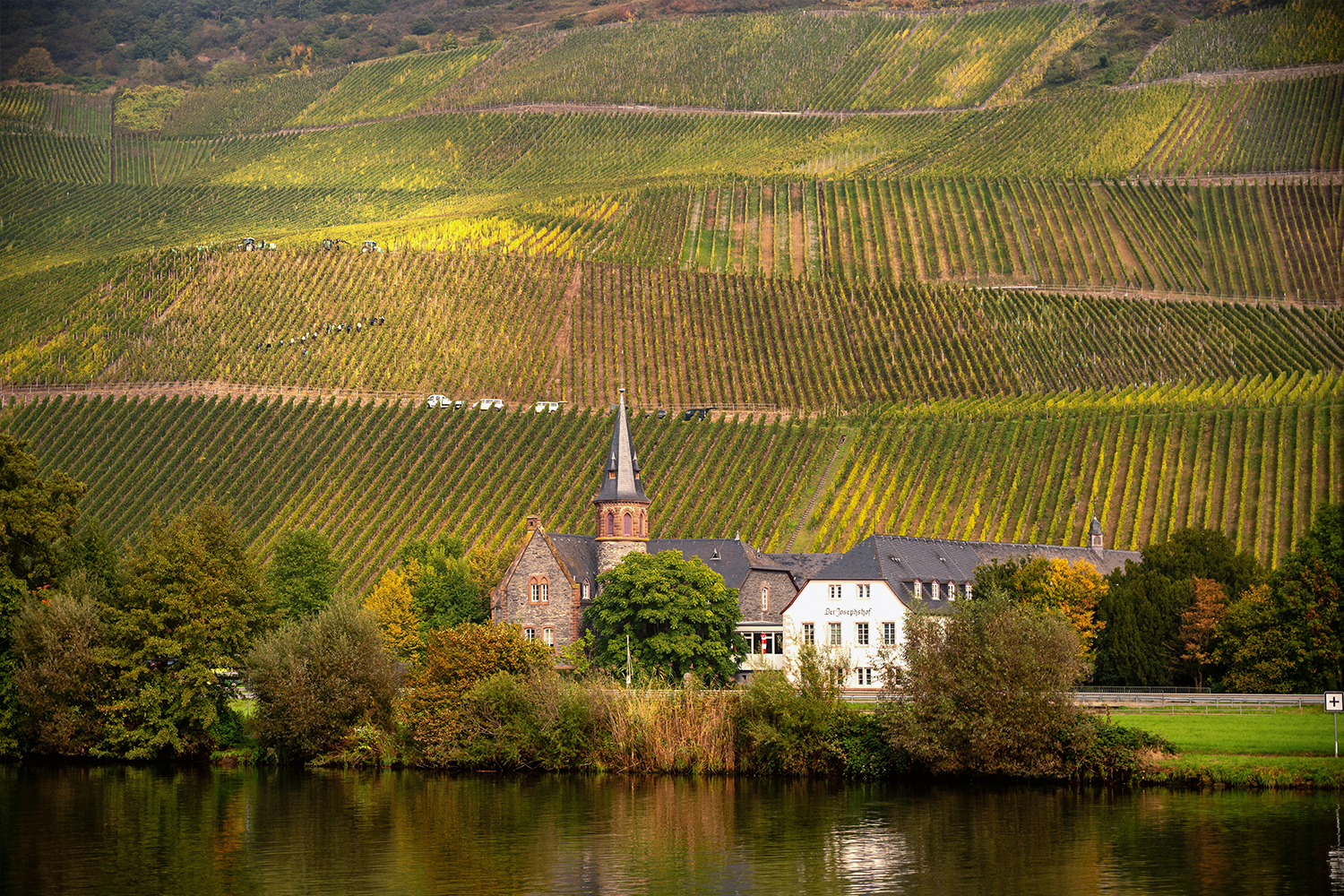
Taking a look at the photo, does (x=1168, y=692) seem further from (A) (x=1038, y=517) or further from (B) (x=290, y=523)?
(B) (x=290, y=523)

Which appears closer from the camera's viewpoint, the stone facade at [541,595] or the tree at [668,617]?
the tree at [668,617]

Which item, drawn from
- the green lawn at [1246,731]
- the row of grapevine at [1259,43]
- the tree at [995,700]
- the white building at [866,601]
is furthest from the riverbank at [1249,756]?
the row of grapevine at [1259,43]

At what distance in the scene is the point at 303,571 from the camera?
88938 mm

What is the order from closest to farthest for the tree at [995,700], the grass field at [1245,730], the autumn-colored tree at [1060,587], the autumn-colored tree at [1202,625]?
the grass field at [1245,730] < the tree at [995,700] < the autumn-colored tree at [1202,625] < the autumn-colored tree at [1060,587]

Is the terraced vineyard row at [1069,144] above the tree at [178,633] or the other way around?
above

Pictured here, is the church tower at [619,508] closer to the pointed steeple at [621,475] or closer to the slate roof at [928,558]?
the pointed steeple at [621,475]

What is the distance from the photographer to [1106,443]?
4038 inches

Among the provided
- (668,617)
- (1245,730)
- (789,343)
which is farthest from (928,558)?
(789,343)

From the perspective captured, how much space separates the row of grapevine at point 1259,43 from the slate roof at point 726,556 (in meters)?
127

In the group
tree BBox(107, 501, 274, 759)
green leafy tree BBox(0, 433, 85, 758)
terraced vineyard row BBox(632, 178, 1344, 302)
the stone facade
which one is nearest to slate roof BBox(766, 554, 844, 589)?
the stone facade

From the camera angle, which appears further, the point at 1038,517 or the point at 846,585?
the point at 1038,517

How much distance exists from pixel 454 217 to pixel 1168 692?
391 feet

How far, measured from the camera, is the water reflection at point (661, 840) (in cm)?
3784

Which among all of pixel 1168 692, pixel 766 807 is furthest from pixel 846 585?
pixel 766 807
